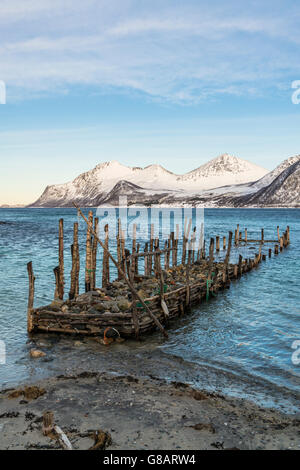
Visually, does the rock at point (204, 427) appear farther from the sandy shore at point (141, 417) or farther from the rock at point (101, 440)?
the rock at point (101, 440)

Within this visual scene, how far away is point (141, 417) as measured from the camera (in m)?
10.1

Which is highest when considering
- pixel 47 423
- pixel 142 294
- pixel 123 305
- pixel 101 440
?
pixel 142 294

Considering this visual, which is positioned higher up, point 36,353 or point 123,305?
point 123,305

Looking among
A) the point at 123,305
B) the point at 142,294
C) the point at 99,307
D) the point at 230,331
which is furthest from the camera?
the point at 142,294

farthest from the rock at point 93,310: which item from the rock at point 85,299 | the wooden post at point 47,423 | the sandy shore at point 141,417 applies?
the wooden post at point 47,423

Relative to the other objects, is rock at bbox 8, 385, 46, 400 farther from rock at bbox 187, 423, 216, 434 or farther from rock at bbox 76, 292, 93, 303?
rock at bbox 76, 292, 93, 303

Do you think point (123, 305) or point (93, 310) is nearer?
point (93, 310)

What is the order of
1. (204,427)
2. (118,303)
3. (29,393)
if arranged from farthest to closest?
(118,303), (29,393), (204,427)

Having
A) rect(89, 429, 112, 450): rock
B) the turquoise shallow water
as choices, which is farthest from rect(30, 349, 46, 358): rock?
rect(89, 429, 112, 450): rock

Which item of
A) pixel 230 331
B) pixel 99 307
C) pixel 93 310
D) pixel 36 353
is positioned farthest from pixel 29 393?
pixel 230 331

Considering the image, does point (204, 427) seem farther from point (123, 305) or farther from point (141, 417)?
point (123, 305)

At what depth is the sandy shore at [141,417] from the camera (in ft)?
29.6

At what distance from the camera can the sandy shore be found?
9.02 meters
